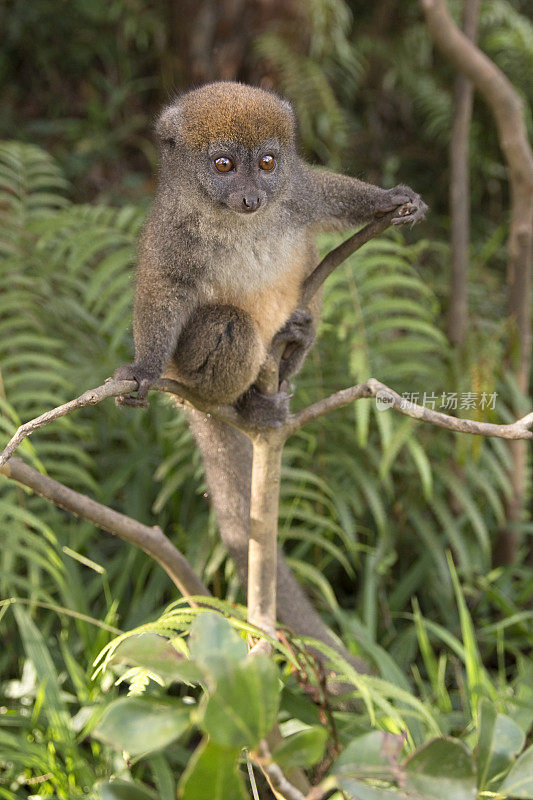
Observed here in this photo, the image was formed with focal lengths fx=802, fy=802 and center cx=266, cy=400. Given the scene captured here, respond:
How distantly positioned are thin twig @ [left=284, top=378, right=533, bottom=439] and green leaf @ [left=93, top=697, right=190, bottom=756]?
1.02 meters

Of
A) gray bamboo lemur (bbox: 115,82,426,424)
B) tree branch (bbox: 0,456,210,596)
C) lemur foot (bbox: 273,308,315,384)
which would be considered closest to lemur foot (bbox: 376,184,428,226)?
gray bamboo lemur (bbox: 115,82,426,424)

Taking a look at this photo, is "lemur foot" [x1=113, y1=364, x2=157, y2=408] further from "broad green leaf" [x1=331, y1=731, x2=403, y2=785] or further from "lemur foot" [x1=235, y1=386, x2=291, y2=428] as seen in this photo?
"broad green leaf" [x1=331, y1=731, x2=403, y2=785]

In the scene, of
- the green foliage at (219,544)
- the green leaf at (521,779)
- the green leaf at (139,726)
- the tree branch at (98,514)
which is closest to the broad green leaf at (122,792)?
the green leaf at (139,726)

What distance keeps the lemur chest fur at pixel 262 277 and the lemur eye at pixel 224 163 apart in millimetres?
225

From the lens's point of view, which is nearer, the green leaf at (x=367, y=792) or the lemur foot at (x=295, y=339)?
the green leaf at (x=367, y=792)

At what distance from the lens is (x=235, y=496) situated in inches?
100

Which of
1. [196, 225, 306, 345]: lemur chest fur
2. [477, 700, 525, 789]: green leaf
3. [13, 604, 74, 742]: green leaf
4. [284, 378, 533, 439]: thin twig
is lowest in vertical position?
[13, 604, 74, 742]: green leaf

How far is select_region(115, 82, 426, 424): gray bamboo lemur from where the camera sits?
219 centimetres

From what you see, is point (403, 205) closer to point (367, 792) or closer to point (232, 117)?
point (232, 117)

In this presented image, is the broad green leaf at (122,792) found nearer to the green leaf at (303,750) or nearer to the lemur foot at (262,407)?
the green leaf at (303,750)

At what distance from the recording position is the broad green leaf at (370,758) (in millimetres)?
926

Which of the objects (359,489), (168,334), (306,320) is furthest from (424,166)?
(168,334)

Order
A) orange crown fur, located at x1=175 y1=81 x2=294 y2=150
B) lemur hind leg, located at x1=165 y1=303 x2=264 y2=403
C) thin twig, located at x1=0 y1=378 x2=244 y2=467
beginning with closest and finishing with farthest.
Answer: thin twig, located at x1=0 y1=378 x2=244 y2=467
orange crown fur, located at x1=175 y1=81 x2=294 y2=150
lemur hind leg, located at x1=165 y1=303 x2=264 y2=403

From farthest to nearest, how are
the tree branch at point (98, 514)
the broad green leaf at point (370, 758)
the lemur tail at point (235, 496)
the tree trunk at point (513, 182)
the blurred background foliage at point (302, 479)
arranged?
the tree trunk at point (513, 182) → the blurred background foliage at point (302, 479) → the lemur tail at point (235, 496) → the tree branch at point (98, 514) → the broad green leaf at point (370, 758)
